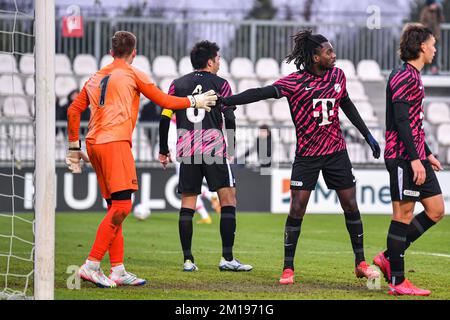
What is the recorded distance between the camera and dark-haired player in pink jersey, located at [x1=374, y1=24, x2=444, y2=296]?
7.48 m

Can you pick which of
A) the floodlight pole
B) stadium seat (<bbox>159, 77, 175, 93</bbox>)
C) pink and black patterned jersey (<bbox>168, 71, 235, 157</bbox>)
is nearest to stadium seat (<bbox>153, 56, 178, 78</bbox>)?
stadium seat (<bbox>159, 77, 175, 93</bbox>)

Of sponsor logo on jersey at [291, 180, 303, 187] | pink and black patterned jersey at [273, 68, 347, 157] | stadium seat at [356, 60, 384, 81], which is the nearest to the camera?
pink and black patterned jersey at [273, 68, 347, 157]

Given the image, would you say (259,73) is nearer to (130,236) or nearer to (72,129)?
(130,236)

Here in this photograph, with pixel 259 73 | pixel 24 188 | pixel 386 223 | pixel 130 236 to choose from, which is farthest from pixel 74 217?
pixel 259 73

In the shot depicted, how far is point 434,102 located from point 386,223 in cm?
801

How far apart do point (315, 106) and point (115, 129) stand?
1732 millimetres

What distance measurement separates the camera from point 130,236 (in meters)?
13.7

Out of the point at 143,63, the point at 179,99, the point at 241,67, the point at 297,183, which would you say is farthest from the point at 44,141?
the point at 241,67

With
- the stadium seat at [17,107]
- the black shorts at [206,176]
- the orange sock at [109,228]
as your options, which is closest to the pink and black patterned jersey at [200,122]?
the black shorts at [206,176]

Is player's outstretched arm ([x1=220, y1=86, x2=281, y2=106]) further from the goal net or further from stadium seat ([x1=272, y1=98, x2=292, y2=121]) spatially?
stadium seat ([x1=272, y1=98, x2=292, y2=121])

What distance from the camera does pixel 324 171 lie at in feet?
27.9

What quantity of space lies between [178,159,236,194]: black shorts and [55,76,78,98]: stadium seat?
41.4 feet

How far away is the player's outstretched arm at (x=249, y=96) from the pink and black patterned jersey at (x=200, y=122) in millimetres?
1522

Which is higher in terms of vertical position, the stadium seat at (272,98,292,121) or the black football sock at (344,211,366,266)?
the stadium seat at (272,98,292,121)
